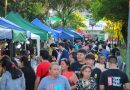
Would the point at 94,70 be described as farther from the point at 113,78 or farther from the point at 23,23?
the point at 23,23

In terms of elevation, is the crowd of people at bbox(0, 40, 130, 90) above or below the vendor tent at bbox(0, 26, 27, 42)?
below

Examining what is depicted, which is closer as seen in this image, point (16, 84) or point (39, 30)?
point (16, 84)

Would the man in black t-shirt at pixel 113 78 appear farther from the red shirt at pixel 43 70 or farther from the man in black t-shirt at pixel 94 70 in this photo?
the red shirt at pixel 43 70

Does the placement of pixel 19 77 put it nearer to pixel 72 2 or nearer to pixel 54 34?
pixel 54 34

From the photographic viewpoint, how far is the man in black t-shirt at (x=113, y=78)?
9.54 meters

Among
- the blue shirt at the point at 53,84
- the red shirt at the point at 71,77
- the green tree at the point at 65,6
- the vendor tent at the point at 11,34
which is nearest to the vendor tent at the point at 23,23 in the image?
the vendor tent at the point at 11,34

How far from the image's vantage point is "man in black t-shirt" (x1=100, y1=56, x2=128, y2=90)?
954 centimetres

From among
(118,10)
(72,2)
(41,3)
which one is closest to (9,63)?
(118,10)

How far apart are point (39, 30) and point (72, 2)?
140 feet

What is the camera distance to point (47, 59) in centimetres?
1081

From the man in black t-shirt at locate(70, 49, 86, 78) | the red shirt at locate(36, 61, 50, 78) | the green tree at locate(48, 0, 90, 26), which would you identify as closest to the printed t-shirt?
the man in black t-shirt at locate(70, 49, 86, 78)

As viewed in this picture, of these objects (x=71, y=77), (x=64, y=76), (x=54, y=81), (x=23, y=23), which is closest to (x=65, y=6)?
(x=23, y=23)

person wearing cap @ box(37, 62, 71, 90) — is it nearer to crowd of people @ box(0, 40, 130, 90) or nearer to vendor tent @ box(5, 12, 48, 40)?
crowd of people @ box(0, 40, 130, 90)

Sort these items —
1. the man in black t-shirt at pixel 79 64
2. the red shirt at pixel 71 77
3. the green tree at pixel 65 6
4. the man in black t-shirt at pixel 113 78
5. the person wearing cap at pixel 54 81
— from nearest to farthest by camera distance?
the person wearing cap at pixel 54 81 → the man in black t-shirt at pixel 113 78 → the red shirt at pixel 71 77 → the man in black t-shirt at pixel 79 64 → the green tree at pixel 65 6
